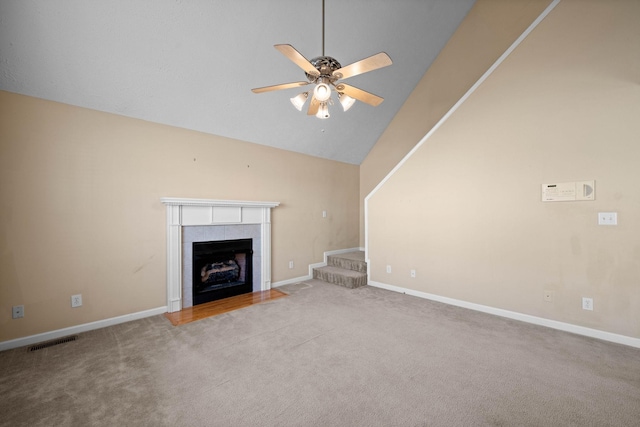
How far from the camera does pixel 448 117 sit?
3.78 meters

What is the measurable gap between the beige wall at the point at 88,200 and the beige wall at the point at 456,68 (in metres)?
3.35

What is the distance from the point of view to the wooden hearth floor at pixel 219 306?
331 centimetres

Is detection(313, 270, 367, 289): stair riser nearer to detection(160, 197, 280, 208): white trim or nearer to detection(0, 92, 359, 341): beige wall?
detection(160, 197, 280, 208): white trim

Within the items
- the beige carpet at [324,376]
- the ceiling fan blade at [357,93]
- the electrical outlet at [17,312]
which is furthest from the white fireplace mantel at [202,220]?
the ceiling fan blade at [357,93]

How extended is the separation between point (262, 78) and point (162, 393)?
11.5 ft

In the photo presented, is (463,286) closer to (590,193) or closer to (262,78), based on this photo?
(590,193)

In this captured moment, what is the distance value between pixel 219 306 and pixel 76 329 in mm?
1524

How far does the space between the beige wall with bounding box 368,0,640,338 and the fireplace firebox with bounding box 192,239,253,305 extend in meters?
2.88

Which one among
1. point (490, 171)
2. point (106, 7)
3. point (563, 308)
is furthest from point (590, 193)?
point (106, 7)

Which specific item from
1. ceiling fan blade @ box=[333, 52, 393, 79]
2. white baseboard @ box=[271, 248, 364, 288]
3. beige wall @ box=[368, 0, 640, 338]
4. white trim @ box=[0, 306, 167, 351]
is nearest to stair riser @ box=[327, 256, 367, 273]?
white baseboard @ box=[271, 248, 364, 288]

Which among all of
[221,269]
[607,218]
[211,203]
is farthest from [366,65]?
[221,269]

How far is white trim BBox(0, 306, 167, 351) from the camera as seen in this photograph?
259 cm

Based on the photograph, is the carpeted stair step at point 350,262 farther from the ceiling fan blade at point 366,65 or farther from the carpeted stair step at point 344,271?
the ceiling fan blade at point 366,65

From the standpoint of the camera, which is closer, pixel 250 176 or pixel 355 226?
pixel 250 176
